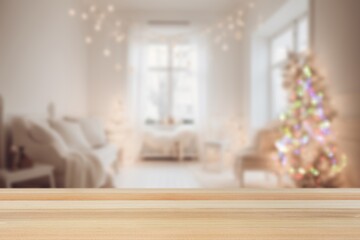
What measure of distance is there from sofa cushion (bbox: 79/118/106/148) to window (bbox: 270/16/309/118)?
3057 millimetres

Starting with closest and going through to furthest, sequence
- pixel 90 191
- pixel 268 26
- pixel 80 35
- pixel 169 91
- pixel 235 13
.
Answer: pixel 90 191 → pixel 268 26 → pixel 80 35 → pixel 235 13 → pixel 169 91

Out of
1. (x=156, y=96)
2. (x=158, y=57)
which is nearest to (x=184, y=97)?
(x=156, y=96)

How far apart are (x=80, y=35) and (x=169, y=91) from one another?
2207mm

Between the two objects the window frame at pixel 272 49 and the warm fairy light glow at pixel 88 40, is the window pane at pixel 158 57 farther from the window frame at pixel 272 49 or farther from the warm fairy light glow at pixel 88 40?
the window frame at pixel 272 49

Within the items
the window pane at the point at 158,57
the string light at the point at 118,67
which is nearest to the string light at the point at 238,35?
the window pane at the point at 158,57

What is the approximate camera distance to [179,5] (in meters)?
6.66

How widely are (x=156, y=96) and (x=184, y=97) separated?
63cm

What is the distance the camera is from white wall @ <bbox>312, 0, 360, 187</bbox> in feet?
10.1

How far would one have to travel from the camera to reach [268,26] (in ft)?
18.8

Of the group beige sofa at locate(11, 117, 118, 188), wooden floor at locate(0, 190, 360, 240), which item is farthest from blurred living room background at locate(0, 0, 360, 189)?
wooden floor at locate(0, 190, 360, 240)

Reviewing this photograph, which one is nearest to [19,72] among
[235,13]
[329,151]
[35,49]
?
[35,49]

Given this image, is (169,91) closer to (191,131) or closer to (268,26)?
(191,131)

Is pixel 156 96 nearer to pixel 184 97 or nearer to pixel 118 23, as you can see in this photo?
pixel 184 97

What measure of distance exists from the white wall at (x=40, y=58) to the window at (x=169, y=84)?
5.02 ft
